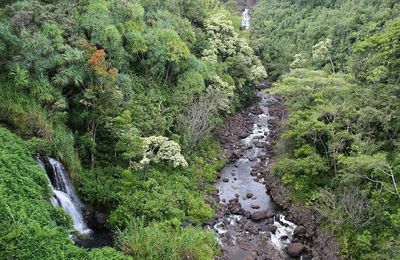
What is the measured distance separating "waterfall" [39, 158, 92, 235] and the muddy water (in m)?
8.70

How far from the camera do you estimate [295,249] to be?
2369cm

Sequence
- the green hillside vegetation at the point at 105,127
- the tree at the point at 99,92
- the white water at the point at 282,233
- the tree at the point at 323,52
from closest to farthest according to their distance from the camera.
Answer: the green hillside vegetation at the point at 105,127 < the tree at the point at 99,92 < the white water at the point at 282,233 < the tree at the point at 323,52

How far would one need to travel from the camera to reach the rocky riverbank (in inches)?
939

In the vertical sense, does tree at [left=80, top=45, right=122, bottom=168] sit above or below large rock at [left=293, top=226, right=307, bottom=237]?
above

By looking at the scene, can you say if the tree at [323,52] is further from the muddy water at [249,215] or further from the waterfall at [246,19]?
the waterfall at [246,19]

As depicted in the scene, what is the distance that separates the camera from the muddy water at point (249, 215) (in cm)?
2412

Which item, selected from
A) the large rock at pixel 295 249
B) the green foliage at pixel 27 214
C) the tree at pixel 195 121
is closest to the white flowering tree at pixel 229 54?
the tree at pixel 195 121

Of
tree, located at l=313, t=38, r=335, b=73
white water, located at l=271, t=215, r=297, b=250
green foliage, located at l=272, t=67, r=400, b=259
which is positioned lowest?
white water, located at l=271, t=215, r=297, b=250

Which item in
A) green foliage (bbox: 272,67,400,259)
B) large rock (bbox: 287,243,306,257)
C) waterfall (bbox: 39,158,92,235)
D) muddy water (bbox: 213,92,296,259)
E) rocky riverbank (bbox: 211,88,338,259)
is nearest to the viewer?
waterfall (bbox: 39,158,92,235)

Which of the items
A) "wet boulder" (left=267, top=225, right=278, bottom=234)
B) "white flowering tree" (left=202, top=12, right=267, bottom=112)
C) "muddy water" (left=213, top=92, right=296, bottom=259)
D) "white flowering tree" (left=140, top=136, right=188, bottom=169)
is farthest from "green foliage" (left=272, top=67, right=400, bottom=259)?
"white flowering tree" (left=202, top=12, right=267, bottom=112)

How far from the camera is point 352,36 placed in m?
44.6

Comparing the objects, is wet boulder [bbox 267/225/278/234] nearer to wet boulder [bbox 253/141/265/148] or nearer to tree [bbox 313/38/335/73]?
wet boulder [bbox 253/141/265/148]

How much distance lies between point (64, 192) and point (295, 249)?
14271 millimetres

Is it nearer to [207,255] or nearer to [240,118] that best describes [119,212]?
[207,255]
